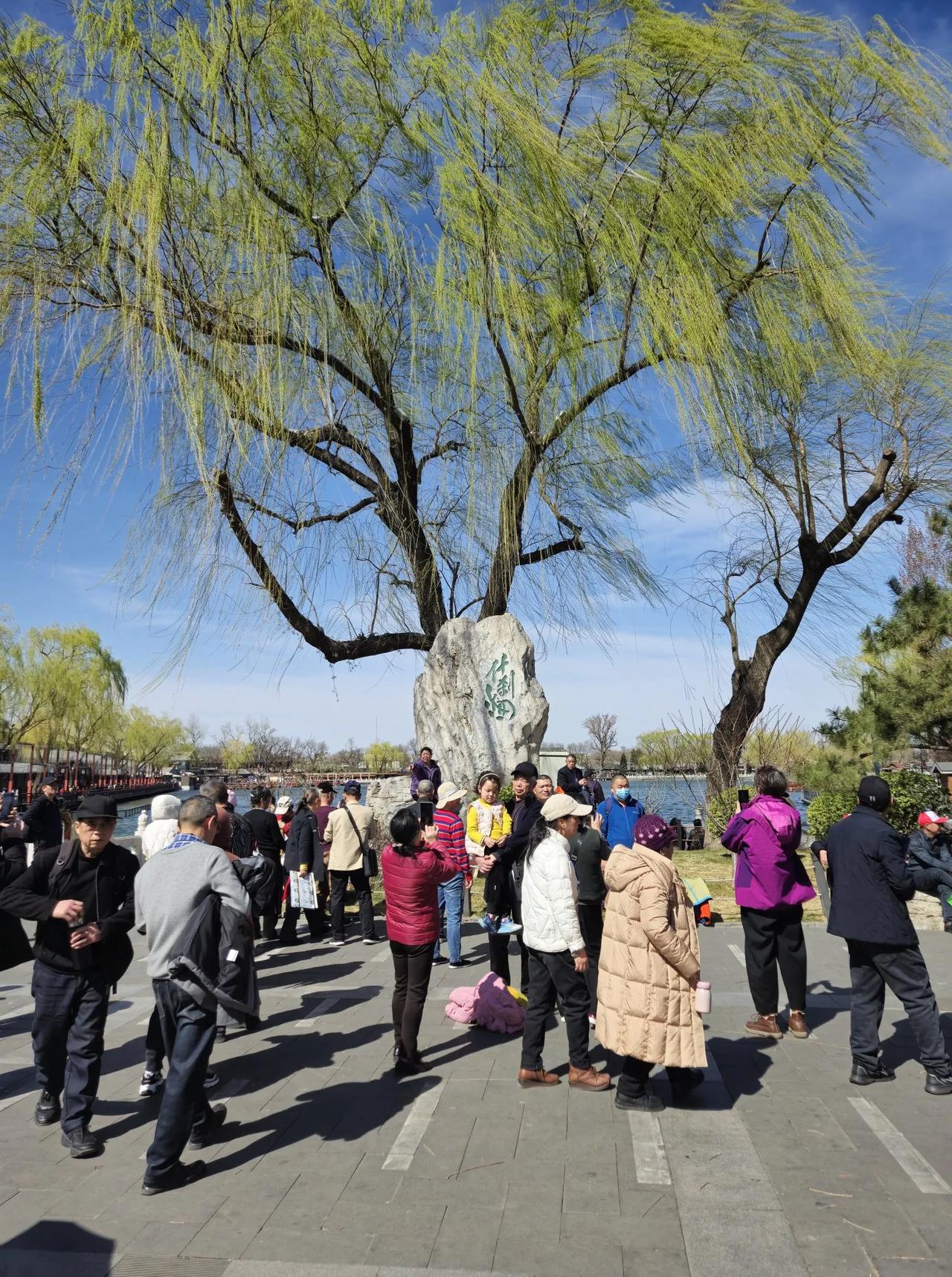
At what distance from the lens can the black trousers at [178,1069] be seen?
3.39 m

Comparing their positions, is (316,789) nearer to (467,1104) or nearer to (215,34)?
(467,1104)

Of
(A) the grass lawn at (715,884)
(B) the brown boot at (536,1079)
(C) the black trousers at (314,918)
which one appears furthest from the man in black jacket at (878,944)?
(C) the black trousers at (314,918)

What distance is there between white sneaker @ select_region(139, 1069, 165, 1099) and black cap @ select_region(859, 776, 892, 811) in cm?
410

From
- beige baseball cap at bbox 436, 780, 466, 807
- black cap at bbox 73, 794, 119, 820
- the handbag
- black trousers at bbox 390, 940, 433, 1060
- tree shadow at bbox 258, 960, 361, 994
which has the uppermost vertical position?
black cap at bbox 73, 794, 119, 820

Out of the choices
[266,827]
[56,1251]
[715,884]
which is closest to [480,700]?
[715,884]

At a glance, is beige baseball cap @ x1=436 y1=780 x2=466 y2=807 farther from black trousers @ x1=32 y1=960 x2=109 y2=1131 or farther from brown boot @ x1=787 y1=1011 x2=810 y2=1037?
black trousers @ x1=32 y1=960 x2=109 y2=1131

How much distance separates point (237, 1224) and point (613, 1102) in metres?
1.88

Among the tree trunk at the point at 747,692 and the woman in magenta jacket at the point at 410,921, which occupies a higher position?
the tree trunk at the point at 747,692

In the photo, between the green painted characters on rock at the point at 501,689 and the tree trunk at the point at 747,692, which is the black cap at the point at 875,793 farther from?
the tree trunk at the point at 747,692

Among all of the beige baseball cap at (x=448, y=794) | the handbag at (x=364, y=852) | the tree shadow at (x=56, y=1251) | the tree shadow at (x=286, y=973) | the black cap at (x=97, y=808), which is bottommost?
the tree shadow at (x=286, y=973)

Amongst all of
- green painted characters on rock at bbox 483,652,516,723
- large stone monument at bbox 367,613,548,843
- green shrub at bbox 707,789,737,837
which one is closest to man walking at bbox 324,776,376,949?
large stone monument at bbox 367,613,548,843

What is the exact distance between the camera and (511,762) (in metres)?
11.8

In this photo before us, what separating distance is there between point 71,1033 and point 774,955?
152 inches

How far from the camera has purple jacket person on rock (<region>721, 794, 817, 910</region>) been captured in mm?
5008
